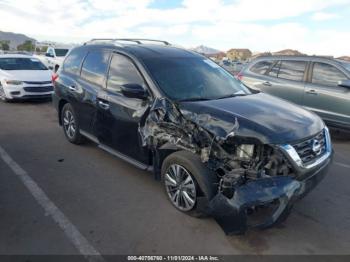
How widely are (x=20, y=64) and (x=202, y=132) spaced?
30.9ft

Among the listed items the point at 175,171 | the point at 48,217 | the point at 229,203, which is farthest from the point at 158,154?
the point at 48,217

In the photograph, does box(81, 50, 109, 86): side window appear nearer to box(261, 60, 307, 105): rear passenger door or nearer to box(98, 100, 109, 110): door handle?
box(98, 100, 109, 110): door handle

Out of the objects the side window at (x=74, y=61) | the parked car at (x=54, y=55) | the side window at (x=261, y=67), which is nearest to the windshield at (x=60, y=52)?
the parked car at (x=54, y=55)

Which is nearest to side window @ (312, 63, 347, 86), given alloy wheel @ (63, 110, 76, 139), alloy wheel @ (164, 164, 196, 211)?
alloy wheel @ (164, 164, 196, 211)

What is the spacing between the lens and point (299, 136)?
10.6ft

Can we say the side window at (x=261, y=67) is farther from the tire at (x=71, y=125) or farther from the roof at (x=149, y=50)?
the tire at (x=71, y=125)

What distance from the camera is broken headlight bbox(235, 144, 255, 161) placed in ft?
10.4

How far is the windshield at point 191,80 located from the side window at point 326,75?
3239mm

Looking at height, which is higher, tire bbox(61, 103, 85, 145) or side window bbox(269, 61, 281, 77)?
side window bbox(269, 61, 281, 77)

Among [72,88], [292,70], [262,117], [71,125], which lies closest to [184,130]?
[262,117]

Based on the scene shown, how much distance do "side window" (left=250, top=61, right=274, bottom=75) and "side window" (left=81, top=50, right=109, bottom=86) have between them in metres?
4.59

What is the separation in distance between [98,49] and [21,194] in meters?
2.51

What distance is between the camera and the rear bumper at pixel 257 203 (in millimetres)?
2893

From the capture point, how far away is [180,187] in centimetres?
365
